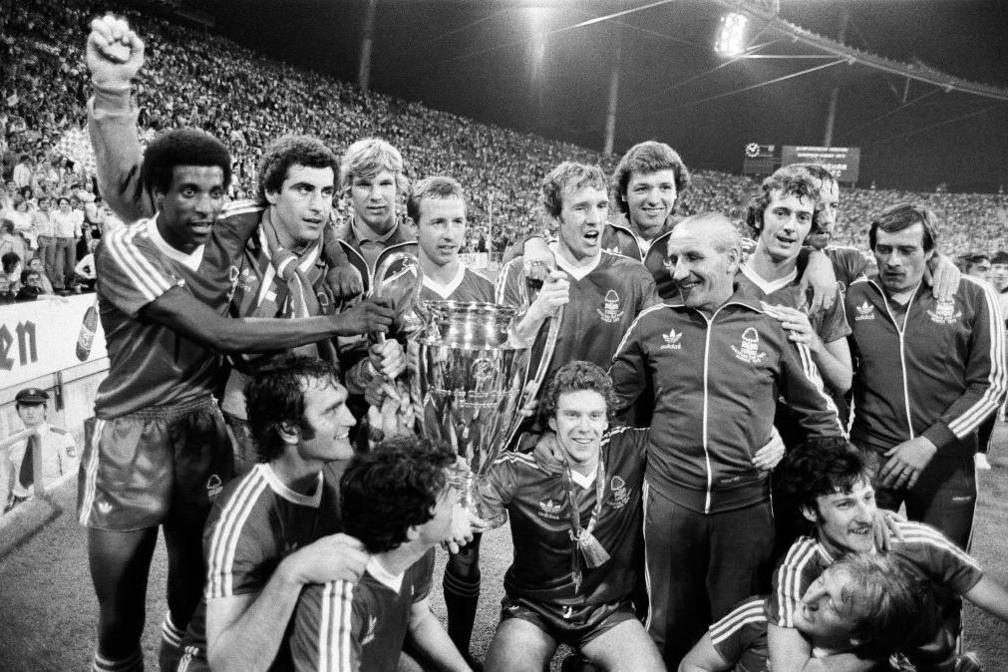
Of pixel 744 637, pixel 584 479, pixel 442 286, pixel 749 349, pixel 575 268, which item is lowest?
pixel 744 637

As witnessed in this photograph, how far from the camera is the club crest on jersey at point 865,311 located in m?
2.64

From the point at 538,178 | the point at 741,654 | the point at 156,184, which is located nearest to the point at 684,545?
the point at 741,654

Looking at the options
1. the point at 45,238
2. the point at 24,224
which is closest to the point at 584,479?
the point at 24,224

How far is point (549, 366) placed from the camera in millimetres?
2641

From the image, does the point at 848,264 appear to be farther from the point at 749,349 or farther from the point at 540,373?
the point at 540,373

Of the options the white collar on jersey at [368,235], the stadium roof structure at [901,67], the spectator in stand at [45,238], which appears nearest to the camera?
the white collar on jersey at [368,235]

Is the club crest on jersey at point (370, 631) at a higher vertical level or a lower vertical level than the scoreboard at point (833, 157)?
lower

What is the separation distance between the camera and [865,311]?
265 centimetres

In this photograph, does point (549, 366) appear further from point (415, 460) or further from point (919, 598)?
point (919, 598)

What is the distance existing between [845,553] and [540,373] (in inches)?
45.9

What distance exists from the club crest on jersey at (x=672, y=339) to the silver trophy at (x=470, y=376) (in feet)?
1.86

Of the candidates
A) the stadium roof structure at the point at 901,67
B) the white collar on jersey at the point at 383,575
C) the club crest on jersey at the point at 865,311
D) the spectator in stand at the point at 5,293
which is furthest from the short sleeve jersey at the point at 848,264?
the stadium roof structure at the point at 901,67

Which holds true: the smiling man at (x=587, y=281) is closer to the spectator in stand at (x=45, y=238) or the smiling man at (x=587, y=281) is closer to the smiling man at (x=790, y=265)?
the smiling man at (x=790, y=265)

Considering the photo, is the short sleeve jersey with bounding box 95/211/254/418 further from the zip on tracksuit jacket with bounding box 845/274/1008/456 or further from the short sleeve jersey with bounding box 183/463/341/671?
the zip on tracksuit jacket with bounding box 845/274/1008/456
